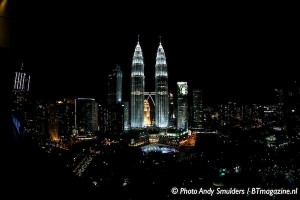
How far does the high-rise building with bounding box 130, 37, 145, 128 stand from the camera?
2189cm

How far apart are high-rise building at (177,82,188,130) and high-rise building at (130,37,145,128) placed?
296 centimetres

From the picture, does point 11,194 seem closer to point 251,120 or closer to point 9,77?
point 9,77

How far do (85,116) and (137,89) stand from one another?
465 cm

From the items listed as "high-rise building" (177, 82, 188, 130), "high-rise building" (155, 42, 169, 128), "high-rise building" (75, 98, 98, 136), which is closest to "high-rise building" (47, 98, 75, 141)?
"high-rise building" (75, 98, 98, 136)

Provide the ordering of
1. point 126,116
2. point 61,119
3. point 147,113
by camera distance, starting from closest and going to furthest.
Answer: point 61,119 → point 126,116 → point 147,113

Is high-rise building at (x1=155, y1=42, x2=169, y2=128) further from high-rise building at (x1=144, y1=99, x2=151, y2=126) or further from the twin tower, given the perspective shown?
high-rise building at (x1=144, y1=99, x2=151, y2=126)

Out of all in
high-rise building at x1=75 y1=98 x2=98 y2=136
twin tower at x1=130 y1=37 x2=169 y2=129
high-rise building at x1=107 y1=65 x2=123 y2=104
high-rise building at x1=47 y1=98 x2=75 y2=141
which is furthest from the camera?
high-rise building at x1=107 y1=65 x2=123 y2=104

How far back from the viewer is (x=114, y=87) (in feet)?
83.1

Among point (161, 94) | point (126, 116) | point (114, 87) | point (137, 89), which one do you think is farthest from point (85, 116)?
point (161, 94)

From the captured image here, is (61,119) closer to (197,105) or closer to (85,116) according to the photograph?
(85,116)

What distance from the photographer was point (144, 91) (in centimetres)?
2338

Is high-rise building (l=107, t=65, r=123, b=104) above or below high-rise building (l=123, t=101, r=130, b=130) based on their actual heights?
above

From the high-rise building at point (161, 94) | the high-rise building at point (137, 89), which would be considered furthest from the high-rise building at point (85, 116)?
the high-rise building at point (161, 94)

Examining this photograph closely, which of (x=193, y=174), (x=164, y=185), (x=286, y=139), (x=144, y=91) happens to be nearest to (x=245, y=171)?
(x=193, y=174)
